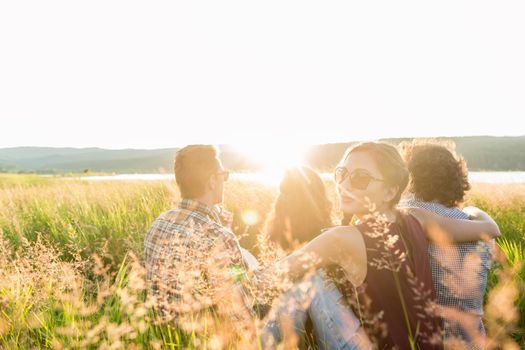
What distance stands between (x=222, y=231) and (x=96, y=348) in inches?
40.8

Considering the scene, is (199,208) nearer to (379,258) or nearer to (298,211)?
(298,211)


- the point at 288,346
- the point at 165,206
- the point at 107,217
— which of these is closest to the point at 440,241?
the point at 288,346

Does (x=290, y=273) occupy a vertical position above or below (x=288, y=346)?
above

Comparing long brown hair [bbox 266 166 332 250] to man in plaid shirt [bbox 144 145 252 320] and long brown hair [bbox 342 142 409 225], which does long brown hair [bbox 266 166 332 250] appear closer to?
man in plaid shirt [bbox 144 145 252 320]

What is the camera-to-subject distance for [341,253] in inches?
91.2

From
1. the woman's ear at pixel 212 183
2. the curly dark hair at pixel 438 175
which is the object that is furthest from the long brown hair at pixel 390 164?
the woman's ear at pixel 212 183

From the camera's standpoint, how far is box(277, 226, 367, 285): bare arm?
2.24 m

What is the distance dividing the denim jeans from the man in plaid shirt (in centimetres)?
18

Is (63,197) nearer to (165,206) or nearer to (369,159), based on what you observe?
(165,206)

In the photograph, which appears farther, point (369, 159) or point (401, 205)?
point (401, 205)

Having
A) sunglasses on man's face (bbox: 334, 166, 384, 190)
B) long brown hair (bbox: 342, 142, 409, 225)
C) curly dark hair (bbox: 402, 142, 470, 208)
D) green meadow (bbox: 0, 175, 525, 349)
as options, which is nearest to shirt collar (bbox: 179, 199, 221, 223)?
green meadow (bbox: 0, 175, 525, 349)

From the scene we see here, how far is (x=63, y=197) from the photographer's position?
8.45 m

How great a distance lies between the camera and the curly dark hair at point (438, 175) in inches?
110

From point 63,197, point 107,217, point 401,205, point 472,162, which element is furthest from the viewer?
point 472,162
